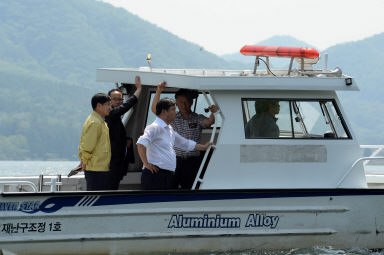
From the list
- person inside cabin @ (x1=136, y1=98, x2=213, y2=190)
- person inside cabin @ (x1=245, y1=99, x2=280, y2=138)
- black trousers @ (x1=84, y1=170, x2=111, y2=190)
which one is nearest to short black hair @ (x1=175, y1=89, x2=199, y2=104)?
person inside cabin @ (x1=136, y1=98, x2=213, y2=190)

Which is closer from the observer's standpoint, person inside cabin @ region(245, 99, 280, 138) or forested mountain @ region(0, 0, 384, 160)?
person inside cabin @ region(245, 99, 280, 138)

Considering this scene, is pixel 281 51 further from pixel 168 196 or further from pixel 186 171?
pixel 168 196

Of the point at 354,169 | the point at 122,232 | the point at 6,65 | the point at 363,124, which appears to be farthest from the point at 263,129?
the point at 6,65

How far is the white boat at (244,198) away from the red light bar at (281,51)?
0.02m

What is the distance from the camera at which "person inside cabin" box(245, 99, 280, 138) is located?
27.9 feet

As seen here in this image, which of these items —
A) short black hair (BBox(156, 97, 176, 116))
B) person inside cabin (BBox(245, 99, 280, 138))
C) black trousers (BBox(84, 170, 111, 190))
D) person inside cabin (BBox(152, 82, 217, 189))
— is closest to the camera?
short black hair (BBox(156, 97, 176, 116))

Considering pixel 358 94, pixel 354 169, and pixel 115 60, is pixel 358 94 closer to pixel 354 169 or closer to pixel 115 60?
pixel 115 60

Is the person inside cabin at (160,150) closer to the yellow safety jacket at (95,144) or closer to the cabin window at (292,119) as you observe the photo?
the yellow safety jacket at (95,144)

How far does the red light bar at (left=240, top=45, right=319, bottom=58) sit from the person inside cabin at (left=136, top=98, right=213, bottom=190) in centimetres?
139

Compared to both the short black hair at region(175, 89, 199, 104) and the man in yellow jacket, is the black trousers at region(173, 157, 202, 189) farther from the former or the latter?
the man in yellow jacket

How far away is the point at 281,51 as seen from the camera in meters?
8.56

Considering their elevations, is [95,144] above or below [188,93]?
below

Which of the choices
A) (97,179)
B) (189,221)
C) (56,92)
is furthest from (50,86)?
(189,221)

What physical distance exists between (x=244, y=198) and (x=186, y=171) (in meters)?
0.98
